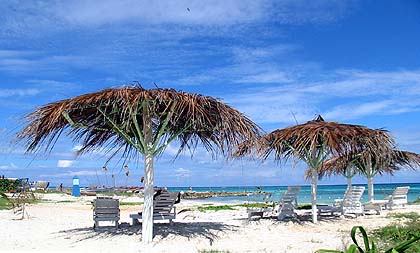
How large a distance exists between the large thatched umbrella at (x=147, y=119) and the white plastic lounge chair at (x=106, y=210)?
4.52ft

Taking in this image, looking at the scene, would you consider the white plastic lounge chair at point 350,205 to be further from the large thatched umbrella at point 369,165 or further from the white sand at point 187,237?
the large thatched umbrella at point 369,165

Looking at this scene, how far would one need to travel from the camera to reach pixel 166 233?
9.37 m

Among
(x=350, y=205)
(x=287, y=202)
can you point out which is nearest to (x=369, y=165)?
(x=350, y=205)

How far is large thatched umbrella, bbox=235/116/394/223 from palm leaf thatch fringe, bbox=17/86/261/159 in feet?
5.45

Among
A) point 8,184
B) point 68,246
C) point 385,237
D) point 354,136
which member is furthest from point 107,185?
point 8,184

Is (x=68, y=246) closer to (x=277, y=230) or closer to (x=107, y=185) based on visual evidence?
(x=277, y=230)

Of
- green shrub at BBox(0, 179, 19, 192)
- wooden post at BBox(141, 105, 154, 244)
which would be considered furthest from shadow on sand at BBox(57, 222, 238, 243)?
green shrub at BBox(0, 179, 19, 192)

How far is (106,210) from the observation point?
9.88 meters

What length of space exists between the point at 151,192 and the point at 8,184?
2626 cm

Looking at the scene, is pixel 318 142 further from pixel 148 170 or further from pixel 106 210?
pixel 106 210

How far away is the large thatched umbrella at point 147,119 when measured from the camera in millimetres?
8047

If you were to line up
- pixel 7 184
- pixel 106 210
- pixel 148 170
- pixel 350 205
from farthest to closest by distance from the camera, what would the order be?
pixel 7 184 → pixel 350 205 → pixel 106 210 → pixel 148 170

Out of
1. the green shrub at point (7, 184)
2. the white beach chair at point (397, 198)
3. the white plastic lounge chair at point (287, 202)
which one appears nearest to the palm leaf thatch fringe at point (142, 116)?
the white plastic lounge chair at point (287, 202)

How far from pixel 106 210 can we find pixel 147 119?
237cm
